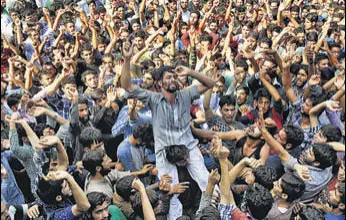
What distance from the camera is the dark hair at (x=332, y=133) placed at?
235 inches

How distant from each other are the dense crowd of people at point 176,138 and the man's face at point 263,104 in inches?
0.6

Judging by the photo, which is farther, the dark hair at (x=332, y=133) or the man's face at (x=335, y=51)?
the man's face at (x=335, y=51)

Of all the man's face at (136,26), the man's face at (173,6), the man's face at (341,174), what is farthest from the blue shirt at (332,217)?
the man's face at (173,6)

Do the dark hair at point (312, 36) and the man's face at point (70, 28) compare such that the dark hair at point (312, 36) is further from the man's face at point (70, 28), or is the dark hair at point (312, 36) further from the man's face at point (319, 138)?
the man's face at point (70, 28)

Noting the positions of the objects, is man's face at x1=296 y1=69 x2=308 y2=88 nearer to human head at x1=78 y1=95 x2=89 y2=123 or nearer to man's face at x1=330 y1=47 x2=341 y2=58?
man's face at x1=330 y1=47 x2=341 y2=58

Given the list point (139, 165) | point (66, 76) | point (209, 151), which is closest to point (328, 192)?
point (209, 151)

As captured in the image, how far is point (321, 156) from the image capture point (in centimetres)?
572

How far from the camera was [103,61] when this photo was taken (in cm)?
828

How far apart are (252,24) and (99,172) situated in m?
5.86

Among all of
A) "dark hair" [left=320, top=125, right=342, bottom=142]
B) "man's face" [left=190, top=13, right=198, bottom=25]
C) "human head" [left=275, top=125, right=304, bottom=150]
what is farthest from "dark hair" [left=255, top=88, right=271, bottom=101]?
"man's face" [left=190, top=13, right=198, bottom=25]

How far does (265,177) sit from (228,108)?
137 cm

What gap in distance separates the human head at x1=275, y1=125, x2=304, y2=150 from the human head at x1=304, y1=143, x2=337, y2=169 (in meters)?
0.29

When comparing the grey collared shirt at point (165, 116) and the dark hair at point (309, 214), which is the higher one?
the grey collared shirt at point (165, 116)

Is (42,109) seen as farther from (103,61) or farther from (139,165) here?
(103,61)
